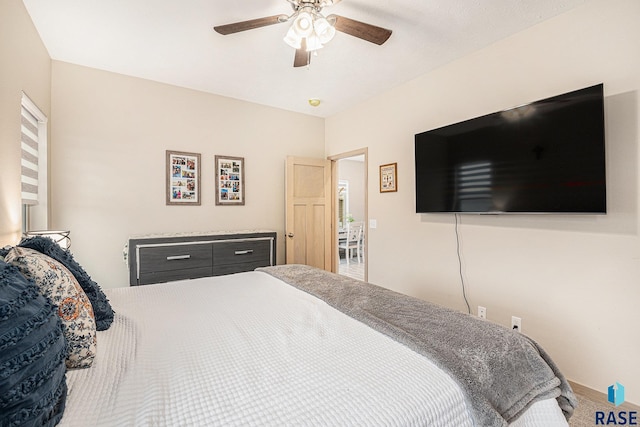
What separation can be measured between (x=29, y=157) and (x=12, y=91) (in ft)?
2.56

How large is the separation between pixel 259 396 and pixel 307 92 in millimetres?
3305

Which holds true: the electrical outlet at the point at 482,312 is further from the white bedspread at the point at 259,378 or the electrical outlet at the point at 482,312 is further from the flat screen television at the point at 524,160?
the white bedspread at the point at 259,378

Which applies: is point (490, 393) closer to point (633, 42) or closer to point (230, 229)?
point (633, 42)

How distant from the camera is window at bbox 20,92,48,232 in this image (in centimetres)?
233

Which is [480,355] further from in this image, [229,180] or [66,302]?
[229,180]

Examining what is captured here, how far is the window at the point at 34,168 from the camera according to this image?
2332 millimetres

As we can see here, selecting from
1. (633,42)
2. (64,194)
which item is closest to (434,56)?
(633,42)

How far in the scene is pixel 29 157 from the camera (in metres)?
2.43

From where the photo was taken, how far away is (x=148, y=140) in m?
3.18

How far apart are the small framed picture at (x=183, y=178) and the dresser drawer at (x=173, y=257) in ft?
2.09

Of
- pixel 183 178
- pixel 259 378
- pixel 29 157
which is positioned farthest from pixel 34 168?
pixel 259 378

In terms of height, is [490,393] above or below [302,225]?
below

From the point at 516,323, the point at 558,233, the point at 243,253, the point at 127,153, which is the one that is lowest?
the point at 516,323
